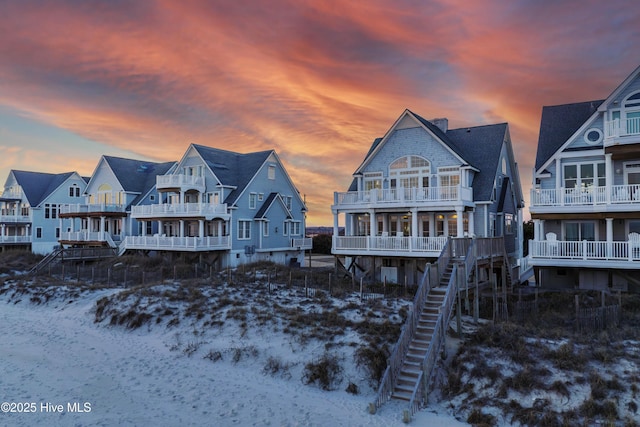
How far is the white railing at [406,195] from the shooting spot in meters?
26.4

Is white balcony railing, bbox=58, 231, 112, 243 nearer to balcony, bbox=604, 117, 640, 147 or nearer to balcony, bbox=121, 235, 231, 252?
balcony, bbox=121, 235, 231, 252

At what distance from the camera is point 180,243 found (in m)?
37.3

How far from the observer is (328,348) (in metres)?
17.1

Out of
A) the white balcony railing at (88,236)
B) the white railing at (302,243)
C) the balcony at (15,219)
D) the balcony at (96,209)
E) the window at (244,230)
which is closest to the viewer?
the window at (244,230)

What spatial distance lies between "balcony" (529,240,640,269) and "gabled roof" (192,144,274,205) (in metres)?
24.0

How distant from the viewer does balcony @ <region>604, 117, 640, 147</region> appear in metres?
22.1

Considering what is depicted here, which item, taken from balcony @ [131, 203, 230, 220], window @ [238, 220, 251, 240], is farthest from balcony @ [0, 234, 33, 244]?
window @ [238, 220, 251, 240]

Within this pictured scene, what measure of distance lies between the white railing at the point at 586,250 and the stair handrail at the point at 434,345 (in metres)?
8.76

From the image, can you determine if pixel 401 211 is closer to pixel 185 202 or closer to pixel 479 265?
pixel 479 265

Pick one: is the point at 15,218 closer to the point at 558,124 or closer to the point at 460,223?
the point at 460,223

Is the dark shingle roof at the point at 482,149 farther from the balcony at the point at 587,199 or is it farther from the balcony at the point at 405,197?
the balcony at the point at 587,199

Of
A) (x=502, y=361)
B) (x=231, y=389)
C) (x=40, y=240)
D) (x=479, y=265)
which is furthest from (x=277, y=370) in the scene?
(x=40, y=240)

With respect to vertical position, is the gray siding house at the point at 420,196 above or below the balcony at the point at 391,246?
above

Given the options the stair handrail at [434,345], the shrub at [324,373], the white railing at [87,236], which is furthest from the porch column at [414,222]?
the white railing at [87,236]
